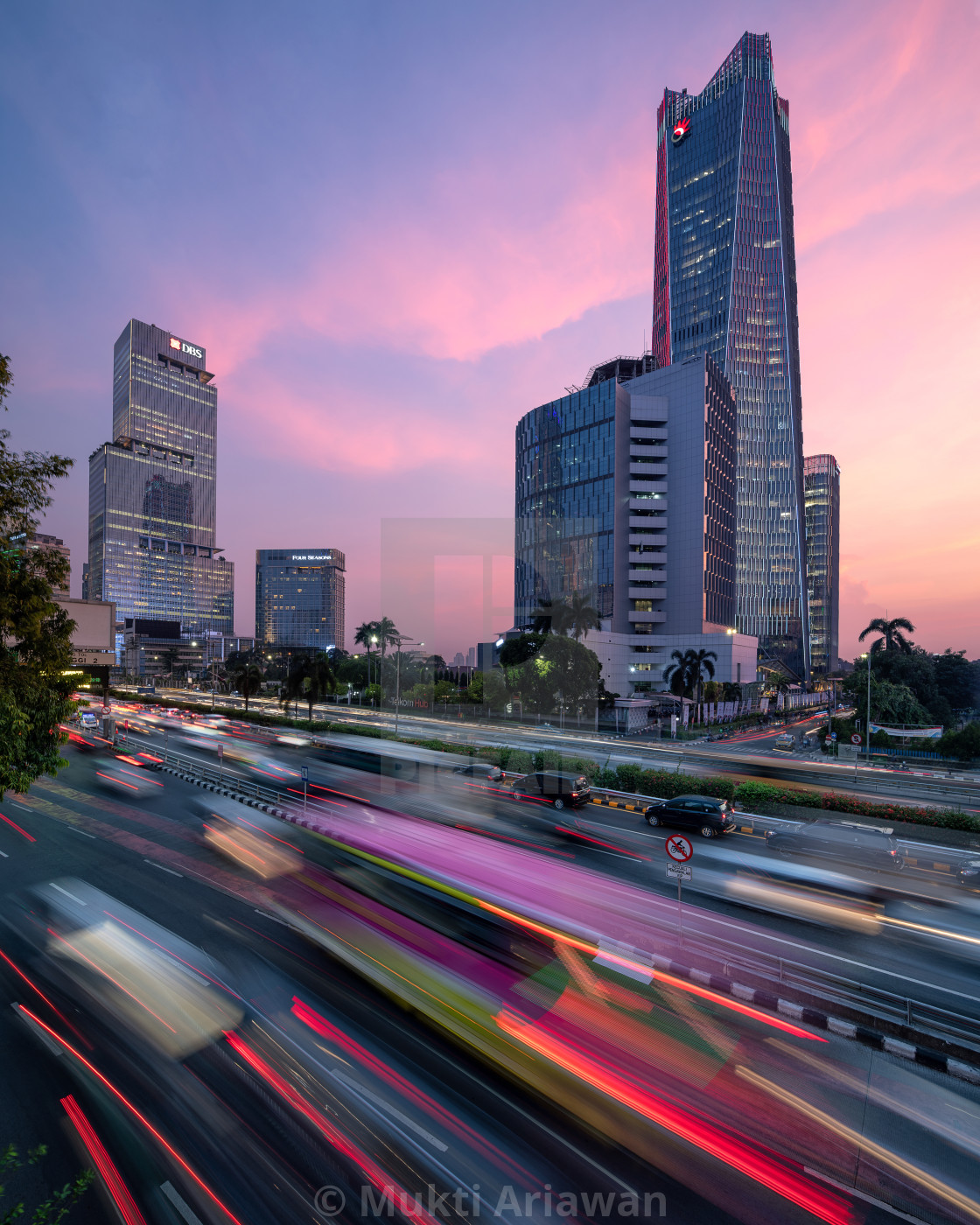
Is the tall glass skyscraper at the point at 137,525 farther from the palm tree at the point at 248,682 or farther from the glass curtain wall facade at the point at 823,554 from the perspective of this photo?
the glass curtain wall facade at the point at 823,554

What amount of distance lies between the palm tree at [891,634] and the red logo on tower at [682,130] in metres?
143

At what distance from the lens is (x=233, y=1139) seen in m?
6.41

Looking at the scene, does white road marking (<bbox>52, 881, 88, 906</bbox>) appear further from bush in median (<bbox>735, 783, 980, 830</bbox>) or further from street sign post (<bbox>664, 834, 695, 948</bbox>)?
bush in median (<bbox>735, 783, 980, 830</bbox>)

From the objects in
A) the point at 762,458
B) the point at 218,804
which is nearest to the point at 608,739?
the point at 218,804

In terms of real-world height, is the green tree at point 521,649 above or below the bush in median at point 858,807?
above

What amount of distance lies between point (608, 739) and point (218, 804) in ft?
98.0

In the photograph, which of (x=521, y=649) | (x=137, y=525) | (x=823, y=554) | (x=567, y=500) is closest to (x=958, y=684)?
(x=521, y=649)

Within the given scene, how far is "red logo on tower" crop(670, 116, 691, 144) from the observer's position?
→ 426ft

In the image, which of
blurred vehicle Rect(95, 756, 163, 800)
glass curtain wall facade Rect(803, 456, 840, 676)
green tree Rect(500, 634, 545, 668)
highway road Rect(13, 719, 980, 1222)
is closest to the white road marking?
highway road Rect(13, 719, 980, 1222)

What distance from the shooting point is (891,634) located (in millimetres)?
57688

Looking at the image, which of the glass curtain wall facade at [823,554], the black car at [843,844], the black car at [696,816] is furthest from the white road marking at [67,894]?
the glass curtain wall facade at [823,554]

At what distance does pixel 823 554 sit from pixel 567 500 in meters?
121

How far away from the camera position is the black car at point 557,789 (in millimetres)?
21531

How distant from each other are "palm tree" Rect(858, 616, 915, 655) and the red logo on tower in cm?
14260
